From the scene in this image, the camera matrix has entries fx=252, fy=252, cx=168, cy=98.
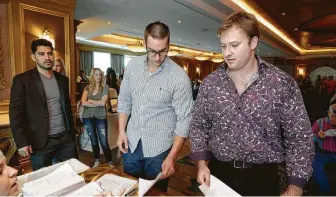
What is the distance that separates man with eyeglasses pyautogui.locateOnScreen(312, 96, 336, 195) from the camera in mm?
2693

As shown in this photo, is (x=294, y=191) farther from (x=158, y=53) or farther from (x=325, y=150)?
(x=325, y=150)

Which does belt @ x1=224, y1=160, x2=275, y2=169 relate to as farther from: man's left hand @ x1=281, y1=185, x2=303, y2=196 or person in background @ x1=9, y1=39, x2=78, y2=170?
person in background @ x1=9, y1=39, x2=78, y2=170

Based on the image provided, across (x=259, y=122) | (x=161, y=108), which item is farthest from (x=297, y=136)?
(x=161, y=108)

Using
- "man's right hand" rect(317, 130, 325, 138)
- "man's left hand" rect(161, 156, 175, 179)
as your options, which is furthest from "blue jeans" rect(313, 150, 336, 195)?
"man's left hand" rect(161, 156, 175, 179)

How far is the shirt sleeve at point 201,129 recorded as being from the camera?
1286 mm

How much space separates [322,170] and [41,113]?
9.39 ft

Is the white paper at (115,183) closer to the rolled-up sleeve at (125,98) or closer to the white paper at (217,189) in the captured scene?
the white paper at (217,189)

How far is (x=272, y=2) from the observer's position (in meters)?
5.25

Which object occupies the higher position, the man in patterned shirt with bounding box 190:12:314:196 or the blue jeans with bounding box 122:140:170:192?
the man in patterned shirt with bounding box 190:12:314:196

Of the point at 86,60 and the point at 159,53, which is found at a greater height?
the point at 86,60

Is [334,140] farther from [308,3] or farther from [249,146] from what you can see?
[308,3]

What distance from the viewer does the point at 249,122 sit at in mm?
1168

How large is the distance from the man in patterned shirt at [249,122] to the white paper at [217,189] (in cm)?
5

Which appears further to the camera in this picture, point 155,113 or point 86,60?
point 86,60
